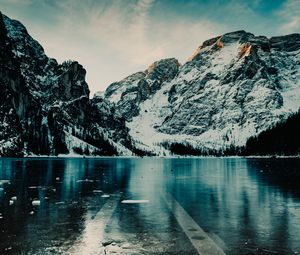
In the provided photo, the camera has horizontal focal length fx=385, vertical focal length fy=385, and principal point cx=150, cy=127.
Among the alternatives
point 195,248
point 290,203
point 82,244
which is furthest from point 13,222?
point 290,203

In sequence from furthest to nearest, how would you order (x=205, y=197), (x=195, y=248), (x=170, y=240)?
(x=205, y=197), (x=170, y=240), (x=195, y=248)

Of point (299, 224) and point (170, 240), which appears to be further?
point (299, 224)

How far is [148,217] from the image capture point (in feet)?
69.8

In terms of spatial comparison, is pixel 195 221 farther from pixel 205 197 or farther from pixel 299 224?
pixel 205 197

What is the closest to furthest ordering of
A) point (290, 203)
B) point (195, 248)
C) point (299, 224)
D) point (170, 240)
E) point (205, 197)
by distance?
point (195, 248), point (170, 240), point (299, 224), point (290, 203), point (205, 197)

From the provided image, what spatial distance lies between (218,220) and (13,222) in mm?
10492

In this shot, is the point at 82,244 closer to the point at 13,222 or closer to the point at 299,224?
the point at 13,222

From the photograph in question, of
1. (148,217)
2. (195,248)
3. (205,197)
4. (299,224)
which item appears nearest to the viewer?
(195,248)

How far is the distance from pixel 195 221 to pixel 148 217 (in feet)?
9.26

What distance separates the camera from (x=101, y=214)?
878 inches

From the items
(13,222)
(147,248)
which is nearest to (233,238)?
(147,248)

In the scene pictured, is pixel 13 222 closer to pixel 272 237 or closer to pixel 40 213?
pixel 40 213

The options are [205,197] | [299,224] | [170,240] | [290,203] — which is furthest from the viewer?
[205,197]

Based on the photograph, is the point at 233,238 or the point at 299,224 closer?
the point at 233,238
